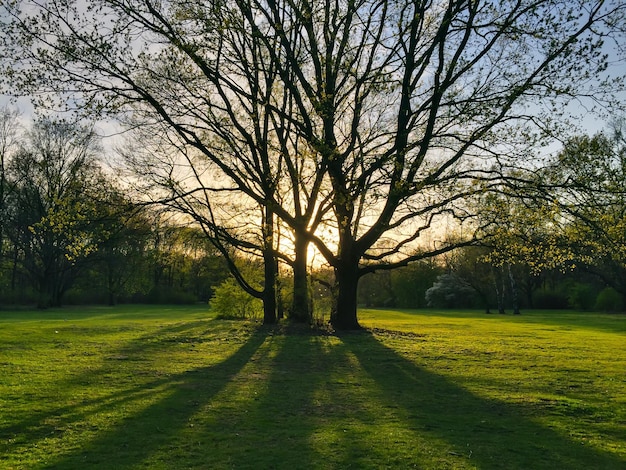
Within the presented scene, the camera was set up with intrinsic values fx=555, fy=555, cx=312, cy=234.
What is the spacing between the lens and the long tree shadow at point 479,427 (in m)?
5.68

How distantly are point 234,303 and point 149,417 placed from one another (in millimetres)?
24310

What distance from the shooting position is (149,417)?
7.19 m

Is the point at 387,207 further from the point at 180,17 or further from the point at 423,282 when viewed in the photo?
the point at 423,282

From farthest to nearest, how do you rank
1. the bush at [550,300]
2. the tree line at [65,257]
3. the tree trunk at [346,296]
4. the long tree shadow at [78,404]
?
the bush at [550,300]
the tree line at [65,257]
the tree trunk at [346,296]
the long tree shadow at [78,404]

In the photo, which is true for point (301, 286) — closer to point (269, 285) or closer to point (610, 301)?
point (269, 285)

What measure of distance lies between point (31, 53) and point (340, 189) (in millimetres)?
9491

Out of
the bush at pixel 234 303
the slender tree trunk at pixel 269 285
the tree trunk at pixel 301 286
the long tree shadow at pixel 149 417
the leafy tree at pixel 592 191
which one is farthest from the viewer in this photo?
the bush at pixel 234 303

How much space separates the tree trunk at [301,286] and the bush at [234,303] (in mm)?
7896

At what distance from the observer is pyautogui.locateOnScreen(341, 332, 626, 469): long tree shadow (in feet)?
18.6

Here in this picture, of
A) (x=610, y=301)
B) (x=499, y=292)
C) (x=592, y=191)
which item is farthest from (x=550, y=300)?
(x=592, y=191)

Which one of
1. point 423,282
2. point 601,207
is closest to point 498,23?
point 601,207

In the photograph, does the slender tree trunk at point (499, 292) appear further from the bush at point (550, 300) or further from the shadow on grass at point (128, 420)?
the shadow on grass at point (128, 420)

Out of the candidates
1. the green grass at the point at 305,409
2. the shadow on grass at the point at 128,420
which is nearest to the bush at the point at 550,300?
the green grass at the point at 305,409

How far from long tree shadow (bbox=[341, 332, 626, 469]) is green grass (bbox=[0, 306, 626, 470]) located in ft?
0.08
